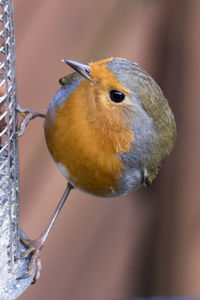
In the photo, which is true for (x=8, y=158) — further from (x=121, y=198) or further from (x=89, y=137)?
(x=121, y=198)

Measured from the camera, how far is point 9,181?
178 cm

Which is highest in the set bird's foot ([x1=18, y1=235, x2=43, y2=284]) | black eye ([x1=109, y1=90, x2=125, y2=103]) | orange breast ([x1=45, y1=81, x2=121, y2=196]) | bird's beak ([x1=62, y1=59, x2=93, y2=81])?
bird's beak ([x1=62, y1=59, x2=93, y2=81])

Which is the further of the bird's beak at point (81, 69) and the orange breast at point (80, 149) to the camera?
the orange breast at point (80, 149)

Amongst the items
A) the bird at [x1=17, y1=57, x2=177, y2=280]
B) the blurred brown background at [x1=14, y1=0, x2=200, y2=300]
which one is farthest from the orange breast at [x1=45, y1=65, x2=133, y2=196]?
the blurred brown background at [x1=14, y1=0, x2=200, y2=300]

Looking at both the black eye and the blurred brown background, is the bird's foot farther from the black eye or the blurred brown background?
the blurred brown background

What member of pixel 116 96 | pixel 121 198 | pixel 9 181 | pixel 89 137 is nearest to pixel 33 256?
pixel 9 181

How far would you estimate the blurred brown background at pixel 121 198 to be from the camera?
283 centimetres

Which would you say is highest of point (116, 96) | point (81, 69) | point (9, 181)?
point (81, 69)

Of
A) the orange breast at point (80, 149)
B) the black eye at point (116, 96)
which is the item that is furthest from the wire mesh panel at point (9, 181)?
the black eye at point (116, 96)

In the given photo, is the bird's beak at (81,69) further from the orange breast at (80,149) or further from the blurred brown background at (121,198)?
the blurred brown background at (121,198)

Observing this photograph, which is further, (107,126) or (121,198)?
(121,198)

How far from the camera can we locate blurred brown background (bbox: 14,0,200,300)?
2.83 meters

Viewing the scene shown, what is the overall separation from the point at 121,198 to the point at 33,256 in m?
1.84

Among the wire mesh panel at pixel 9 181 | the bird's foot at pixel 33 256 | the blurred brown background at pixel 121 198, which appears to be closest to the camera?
the wire mesh panel at pixel 9 181
